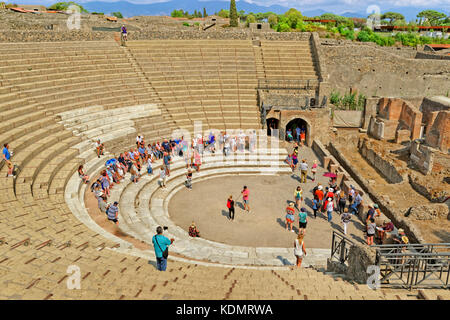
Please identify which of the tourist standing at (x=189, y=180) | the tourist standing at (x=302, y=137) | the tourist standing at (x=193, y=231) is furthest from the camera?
the tourist standing at (x=302, y=137)

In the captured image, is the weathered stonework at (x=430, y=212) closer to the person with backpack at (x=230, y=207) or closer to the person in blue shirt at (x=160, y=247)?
the person with backpack at (x=230, y=207)

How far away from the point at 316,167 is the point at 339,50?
662 inches

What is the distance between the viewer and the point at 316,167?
60.1 feet

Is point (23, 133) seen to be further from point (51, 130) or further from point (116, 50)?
point (116, 50)

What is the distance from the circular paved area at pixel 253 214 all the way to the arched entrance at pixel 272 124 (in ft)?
18.1

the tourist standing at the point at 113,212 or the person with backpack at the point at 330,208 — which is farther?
the person with backpack at the point at 330,208

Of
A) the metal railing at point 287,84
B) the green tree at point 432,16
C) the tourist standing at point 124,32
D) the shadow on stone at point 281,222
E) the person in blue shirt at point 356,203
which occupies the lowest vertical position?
the shadow on stone at point 281,222

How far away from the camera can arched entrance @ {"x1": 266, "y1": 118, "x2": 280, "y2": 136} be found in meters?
23.0

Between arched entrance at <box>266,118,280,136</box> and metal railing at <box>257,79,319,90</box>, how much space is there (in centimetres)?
230

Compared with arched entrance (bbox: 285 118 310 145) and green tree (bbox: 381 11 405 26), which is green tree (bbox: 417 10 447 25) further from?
arched entrance (bbox: 285 118 310 145)

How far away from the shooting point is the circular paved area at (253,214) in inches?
509

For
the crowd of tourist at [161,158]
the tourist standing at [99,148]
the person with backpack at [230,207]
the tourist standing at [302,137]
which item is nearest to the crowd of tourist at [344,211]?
the person with backpack at [230,207]

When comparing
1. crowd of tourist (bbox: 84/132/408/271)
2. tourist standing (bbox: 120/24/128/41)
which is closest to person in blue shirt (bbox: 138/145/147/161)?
crowd of tourist (bbox: 84/132/408/271)

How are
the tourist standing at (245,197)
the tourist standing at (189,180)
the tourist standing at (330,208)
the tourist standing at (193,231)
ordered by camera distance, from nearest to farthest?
the tourist standing at (193,231), the tourist standing at (330,208), the tourist standing at (245,197), the tourist standing at (189,180)
